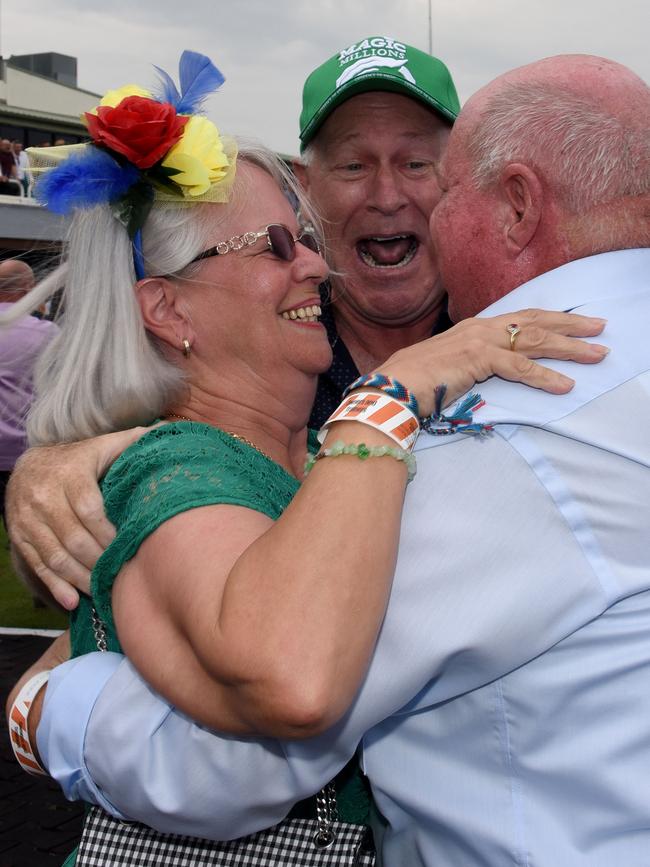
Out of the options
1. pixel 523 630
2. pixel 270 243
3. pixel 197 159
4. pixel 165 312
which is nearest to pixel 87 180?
pixel 197 159

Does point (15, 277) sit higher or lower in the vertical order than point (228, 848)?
higher

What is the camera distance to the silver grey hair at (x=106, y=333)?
236cm

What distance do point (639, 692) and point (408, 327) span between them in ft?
7.82

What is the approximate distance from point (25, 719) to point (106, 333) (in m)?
0.94

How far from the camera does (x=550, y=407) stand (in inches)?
64.1

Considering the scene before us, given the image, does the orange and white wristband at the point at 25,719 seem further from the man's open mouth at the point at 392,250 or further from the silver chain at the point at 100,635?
the man's open mouth at the point at 392,250

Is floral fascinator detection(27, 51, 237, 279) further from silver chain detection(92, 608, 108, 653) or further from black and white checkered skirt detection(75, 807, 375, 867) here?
black and white checkered skirt detection(75, 807, 375, 867)

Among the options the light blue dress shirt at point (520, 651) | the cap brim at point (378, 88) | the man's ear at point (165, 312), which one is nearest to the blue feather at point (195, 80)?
the man's ear at point (165, 312)

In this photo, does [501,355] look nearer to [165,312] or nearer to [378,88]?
[165,312]

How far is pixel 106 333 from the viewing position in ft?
7.90

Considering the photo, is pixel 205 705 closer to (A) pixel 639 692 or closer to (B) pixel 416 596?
(B) pixel 416 596

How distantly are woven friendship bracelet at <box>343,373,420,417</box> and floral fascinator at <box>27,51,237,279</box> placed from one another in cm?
96

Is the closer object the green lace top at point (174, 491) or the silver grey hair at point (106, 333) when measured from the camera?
the green lace top at point (174, 491)

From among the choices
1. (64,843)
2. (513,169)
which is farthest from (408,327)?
(64,843)
